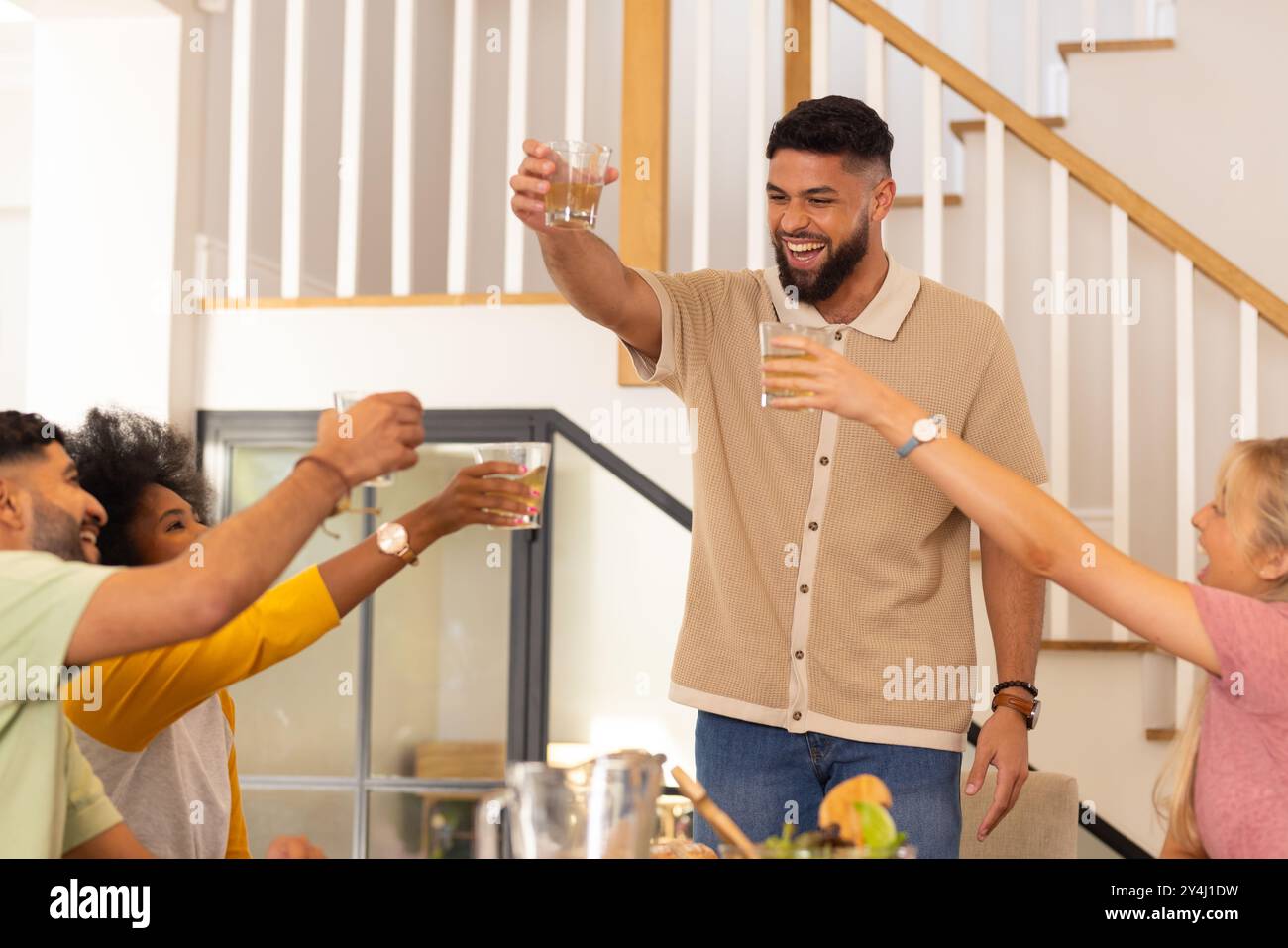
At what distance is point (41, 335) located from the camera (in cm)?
339

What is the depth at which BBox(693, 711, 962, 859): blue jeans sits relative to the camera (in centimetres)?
178

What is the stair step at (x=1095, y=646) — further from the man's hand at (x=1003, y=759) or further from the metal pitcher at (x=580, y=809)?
the metal pitcher at (x=580, y=809)

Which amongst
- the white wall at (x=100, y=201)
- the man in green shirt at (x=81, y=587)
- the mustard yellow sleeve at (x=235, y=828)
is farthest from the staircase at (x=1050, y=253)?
the man in green shirt at (x=81, y=587)

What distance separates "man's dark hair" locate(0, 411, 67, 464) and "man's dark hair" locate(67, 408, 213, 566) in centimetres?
38

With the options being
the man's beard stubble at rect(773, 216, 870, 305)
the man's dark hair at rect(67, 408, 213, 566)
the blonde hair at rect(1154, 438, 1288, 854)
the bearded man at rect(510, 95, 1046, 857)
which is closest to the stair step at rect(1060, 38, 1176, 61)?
the bearded man at rect(510, 95, 1046, 857)

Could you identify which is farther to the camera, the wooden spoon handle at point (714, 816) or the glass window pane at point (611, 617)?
the glass window pane at point (611, 617)

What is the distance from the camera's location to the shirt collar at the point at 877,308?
1938 mm

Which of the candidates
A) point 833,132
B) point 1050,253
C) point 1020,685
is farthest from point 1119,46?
point 1020,685

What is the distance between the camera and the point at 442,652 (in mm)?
3557

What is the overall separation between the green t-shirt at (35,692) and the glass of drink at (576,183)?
2.21 feet

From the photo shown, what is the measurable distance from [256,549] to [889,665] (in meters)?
0.94

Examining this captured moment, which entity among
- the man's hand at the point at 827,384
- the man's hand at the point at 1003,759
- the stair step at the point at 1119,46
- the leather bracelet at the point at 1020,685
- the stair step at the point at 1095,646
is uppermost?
the stair step at the point at 1119,46
